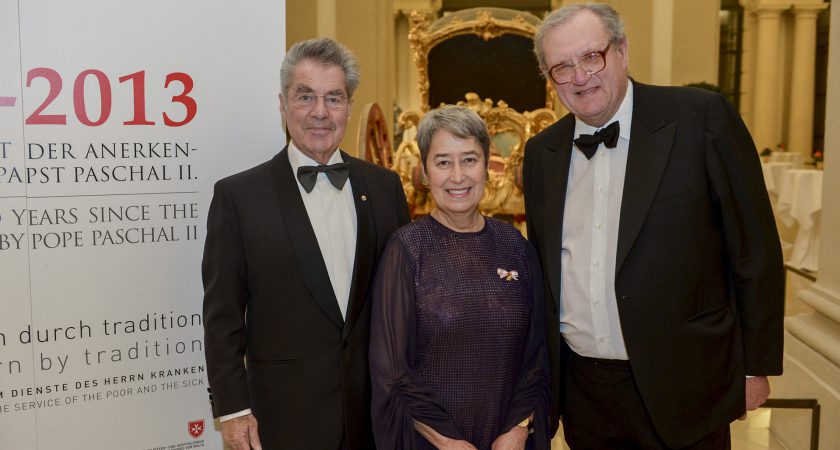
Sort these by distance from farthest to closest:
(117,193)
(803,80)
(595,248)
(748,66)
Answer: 1. (748,66)
2. (803,80)
3. (117,193)
4. (595,248)

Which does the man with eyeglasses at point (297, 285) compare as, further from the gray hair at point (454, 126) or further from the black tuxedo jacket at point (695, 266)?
the black tuxedo jacket at point (695, 266)

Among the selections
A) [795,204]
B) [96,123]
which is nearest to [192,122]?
[96,123]

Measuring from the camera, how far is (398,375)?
1.91 meters

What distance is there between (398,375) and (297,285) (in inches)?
14.1

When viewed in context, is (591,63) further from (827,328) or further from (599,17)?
(827,328)

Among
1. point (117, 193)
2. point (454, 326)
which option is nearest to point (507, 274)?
point (454, 326)

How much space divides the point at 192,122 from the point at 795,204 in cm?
733

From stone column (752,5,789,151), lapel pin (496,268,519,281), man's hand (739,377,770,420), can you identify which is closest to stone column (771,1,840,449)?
man's hand (739,377,770,420)

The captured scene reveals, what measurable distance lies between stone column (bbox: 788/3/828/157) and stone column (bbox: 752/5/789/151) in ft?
1.17

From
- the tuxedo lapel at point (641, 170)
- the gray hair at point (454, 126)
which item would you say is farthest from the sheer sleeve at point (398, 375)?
the tuxedo lapel at point (641, 170)

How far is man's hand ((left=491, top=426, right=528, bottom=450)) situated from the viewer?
1959 mm

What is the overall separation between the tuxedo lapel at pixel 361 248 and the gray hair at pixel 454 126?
20cm

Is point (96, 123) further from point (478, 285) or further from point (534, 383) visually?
point (534, 383)

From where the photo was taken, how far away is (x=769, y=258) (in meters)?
1.94
